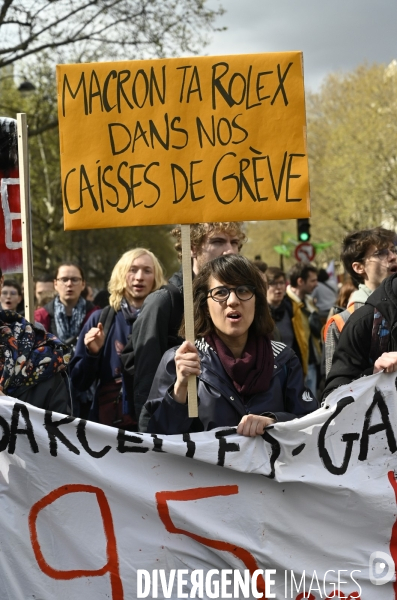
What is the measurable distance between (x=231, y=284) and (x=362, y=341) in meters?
0.63

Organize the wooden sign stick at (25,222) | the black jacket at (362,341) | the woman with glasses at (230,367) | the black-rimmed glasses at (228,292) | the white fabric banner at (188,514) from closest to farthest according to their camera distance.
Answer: the white fabric banner at (188,514)
the woman with glasses at (230,367)
the black-rimmed glasses at (228,292)
the black jacket at (362,341)
the wooden sign stick at (25,222)

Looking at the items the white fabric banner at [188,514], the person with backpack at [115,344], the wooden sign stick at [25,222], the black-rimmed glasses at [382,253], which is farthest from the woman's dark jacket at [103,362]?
the white fabric banner at [188,514]

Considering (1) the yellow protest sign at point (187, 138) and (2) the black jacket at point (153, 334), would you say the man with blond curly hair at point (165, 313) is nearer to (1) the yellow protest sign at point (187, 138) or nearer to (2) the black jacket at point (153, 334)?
(2) the black jacket at point (153, 334)

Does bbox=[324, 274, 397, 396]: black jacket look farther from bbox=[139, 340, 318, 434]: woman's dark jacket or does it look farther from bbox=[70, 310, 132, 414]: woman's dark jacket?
bbox=[70, 310, 132, 414]: woman's dark jacket

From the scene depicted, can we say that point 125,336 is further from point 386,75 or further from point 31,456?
point 386,75

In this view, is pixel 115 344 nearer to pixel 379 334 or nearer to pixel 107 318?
pixel 107 318

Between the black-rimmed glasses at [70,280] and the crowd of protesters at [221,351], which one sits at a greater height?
the black-rimmed glasses at [70,280]

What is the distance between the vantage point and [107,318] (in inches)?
213

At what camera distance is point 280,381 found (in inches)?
141

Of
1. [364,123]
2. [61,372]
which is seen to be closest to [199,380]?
[61,372]

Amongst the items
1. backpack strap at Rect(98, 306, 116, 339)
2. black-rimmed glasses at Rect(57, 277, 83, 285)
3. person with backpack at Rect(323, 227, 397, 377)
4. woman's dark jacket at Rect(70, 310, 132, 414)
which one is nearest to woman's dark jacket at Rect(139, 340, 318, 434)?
person with backpack at Rect(323, 227, 397, 377)

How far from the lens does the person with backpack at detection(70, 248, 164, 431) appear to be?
5078mm

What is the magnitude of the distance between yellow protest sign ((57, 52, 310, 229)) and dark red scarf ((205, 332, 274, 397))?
542 millimetres

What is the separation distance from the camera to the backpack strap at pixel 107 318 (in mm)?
5345
